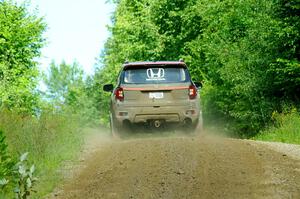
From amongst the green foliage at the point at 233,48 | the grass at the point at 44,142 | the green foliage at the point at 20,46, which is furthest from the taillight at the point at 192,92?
the green foliage at the point at 20,46

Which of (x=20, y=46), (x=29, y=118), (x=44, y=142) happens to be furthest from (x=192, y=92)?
(x=20, y=46)

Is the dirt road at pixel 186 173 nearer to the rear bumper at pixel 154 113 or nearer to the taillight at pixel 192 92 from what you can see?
the rear bumper at pixel 154 113

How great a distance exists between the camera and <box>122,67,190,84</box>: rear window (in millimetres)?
16344

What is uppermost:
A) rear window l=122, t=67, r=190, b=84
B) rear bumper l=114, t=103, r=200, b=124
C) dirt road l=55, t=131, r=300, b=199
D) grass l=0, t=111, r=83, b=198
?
rear window l=122, t=67, r=190, b=84

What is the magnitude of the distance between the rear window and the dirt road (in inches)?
126

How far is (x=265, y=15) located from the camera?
74.9 feet

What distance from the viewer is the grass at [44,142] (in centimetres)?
1048

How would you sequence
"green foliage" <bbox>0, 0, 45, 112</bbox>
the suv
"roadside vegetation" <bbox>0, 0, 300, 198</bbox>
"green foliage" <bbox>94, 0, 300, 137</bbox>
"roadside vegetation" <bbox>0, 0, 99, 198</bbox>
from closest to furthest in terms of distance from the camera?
"roadside vegetation" <bbox>0, 0, 99, 198</bbox>, "roadside vegetation" <bbox>0, 0, 300, 198</bbox>, the suv, "green foliage" <bbox>94, 0, 300, 137</bbox>, "green foliage" <bbox>0, 0, 45, 112</bbox>

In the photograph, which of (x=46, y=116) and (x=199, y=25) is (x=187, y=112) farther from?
(x=199, y=25)

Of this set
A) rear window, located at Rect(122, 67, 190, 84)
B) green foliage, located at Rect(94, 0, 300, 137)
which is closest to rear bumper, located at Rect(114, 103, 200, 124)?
rear window, located at Rect(122, 67, 190, 84)

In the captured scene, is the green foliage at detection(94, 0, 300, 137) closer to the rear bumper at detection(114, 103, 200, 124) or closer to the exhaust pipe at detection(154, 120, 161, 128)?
the rear bumper at detection(114, 103, 200, 124)

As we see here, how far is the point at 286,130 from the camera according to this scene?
17.9 m

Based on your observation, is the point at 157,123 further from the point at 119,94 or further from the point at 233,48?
the point at 233,48

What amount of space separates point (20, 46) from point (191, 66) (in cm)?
1436
